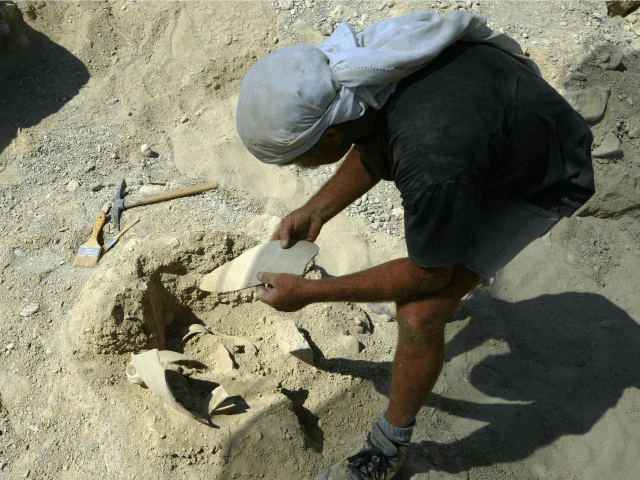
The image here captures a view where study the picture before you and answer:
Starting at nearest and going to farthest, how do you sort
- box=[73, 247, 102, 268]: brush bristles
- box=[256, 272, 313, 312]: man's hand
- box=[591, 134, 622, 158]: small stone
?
1. box=[256, 272, 313, 312]: man's hand
2. box=[73, 247, 102, 268]: brush bristles
3. box=[591, 134, 622, 158]: small stone

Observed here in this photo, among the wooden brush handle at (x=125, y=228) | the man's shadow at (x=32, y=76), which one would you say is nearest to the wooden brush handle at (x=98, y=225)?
the wooden brush handle at (x=125, y=228)

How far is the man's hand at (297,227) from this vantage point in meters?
2.34

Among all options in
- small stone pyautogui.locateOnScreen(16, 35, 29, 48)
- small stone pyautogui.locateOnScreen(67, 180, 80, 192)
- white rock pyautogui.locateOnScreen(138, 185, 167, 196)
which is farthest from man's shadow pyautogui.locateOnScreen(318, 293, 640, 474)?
small stone pyautogui.locateOnScreen(16, 35, 29, 48)

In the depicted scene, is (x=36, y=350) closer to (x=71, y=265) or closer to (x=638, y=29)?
(x=71, y=265)

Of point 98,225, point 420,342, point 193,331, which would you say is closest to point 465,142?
point 420,342

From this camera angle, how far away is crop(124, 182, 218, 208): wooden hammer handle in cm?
322

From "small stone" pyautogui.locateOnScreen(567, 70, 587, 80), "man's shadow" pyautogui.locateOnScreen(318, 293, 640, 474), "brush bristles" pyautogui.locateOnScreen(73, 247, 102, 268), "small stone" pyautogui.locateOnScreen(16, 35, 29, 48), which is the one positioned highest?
"small stone" pyautogui.locateOnScreen(16, 35, 29, 48)

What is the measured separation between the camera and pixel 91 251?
286 centimetres

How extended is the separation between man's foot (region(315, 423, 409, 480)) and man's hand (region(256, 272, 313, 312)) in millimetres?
737

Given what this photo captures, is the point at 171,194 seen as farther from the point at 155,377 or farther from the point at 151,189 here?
the point at 155,377

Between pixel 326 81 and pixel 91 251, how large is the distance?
196 cm

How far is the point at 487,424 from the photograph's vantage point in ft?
8.61

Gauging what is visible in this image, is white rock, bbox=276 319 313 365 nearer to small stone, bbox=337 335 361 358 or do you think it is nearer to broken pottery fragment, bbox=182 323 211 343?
small stone, bbox=337 335 361 358

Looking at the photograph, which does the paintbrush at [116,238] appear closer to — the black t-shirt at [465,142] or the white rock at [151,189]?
the white rock at [151,189]
